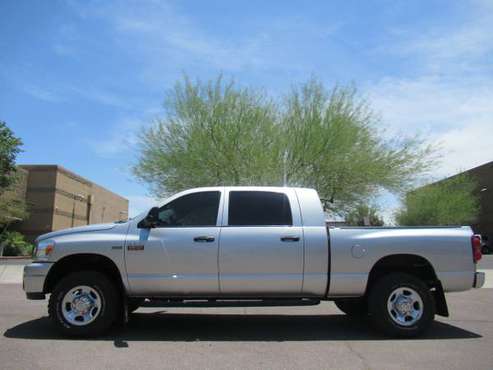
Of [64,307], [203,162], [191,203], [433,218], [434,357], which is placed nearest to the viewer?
[434,357]

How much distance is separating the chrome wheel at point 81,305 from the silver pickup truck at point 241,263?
0.04ft

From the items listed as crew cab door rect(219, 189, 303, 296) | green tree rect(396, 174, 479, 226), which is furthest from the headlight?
green tree rect(396, 174, 479, 226)

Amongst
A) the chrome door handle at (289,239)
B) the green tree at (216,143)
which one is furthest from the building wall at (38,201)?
the chrome door handle at (289,239)

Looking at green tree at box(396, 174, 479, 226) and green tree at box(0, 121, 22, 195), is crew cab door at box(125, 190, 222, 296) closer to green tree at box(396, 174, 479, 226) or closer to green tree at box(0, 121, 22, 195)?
green tree at box(0, 121, 22, 195)

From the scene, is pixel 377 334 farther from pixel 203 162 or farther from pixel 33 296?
pixel 203 162

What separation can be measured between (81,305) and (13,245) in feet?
98.4

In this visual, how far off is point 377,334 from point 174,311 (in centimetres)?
383

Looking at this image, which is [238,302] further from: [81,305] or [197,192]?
[81,305]

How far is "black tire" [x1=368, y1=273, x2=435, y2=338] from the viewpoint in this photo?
6.93m

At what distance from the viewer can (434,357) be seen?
5969 millimetres

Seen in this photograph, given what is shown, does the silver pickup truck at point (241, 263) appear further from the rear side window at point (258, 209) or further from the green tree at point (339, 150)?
the green tree at point (339, 150)

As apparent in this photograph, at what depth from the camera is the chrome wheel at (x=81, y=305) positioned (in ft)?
22.4

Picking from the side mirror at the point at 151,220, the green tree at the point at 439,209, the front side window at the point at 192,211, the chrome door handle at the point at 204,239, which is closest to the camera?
the chrome door handle at the point at 204,239

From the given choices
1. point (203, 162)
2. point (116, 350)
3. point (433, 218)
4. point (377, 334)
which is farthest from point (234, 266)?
point (433, 218)
